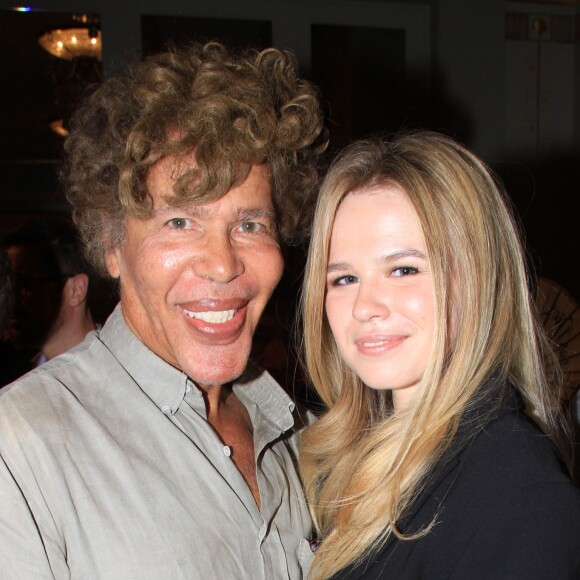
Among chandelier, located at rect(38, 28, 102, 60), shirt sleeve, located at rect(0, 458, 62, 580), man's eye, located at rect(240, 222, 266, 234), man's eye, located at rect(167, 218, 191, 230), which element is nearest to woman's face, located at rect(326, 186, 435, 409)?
man's eye, located at rect(240, 222, 266, 234)

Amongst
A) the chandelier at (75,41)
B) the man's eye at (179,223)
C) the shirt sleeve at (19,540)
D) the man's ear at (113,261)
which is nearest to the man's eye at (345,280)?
the man's eye at (179,223)

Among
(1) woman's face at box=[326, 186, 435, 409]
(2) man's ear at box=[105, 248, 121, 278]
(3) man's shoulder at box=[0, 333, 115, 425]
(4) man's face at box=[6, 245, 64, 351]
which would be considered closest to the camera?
(3) man's shoulder at box=[0, 333, 115, 425]

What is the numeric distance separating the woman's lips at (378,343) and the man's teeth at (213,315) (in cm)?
30

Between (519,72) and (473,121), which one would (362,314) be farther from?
(519,72)

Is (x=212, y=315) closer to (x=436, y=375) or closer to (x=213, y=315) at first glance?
(x=213, y=315)

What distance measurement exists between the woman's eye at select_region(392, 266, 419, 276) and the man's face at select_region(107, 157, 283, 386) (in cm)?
33

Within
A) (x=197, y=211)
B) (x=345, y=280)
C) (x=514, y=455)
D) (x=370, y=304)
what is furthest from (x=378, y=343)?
(x=197, y=211)

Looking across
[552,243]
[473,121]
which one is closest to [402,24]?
[473,121]

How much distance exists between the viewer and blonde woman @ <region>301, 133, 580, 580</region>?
1.30 metres

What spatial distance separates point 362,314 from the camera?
1536 mm

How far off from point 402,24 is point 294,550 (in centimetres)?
326

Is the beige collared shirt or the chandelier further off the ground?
the chandelier

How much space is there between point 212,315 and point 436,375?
0.51 m

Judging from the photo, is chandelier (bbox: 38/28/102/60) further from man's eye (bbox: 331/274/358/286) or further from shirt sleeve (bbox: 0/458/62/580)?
shirt sleeve (bbox: 0/458/62/580)
